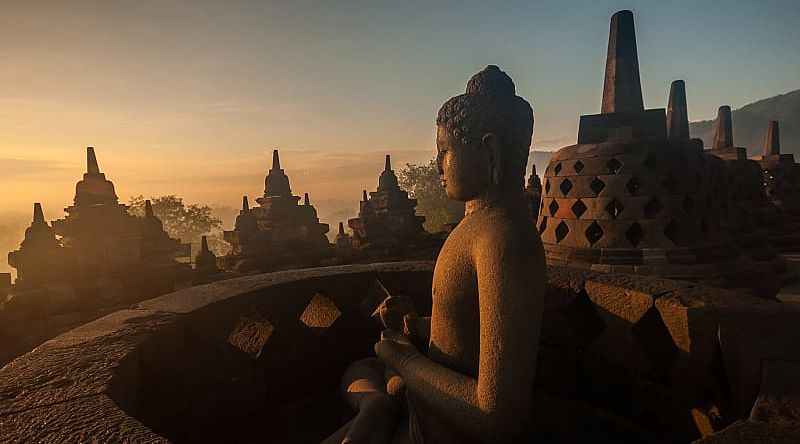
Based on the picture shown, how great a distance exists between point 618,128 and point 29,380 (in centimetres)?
607

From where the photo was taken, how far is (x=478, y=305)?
1.75 m

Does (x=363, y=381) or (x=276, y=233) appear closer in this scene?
(x=363, y=381)

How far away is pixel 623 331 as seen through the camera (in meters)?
2.43

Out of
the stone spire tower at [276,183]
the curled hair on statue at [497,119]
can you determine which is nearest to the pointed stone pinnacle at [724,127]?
the stone spire tower at [276,183]

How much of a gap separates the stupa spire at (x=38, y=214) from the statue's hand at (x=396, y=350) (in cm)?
829

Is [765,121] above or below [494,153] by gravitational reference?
above

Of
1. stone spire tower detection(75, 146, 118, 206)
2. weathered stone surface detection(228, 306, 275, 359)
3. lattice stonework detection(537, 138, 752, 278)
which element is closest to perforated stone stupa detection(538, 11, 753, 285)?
lattice stonework detection(537, 138, 752, 278)

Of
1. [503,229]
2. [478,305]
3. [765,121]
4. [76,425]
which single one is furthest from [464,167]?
[765,121]

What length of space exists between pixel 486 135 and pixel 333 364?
2101mm

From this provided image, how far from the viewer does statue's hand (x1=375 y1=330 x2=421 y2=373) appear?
6.06ft

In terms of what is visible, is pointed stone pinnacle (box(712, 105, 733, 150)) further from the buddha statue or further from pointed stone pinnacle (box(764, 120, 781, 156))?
the buddha statue

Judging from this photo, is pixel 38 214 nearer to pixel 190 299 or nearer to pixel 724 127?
pixel 190 299

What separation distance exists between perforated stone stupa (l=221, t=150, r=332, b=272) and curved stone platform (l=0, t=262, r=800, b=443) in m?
7.63

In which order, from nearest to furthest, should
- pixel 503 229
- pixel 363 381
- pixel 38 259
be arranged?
pixel 503 229
pixel 363 381
pixel 38 259
